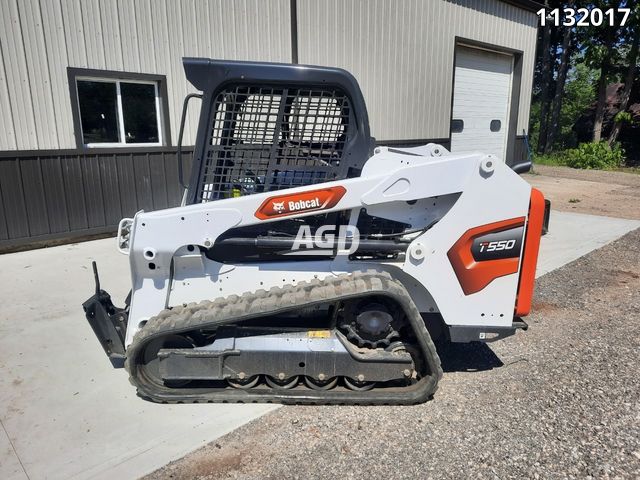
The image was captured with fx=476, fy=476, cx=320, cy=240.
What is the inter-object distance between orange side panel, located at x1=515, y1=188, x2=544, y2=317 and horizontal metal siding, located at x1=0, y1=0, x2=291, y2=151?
19.5 feet

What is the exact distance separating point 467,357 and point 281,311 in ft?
5.36

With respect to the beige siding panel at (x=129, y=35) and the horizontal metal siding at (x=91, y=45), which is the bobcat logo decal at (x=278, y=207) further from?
the beige siding panel at (x=129, y=35)

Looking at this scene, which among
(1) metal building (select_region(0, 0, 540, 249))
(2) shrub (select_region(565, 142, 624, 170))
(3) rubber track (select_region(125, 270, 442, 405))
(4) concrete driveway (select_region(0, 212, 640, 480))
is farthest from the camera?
(2) shrub (select_region(565, 142, 624, 170))

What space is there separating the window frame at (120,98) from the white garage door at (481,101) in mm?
7967

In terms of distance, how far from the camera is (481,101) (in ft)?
43.8

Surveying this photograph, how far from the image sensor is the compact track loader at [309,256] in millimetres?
2789

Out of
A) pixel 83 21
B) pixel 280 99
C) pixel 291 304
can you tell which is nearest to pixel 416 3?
pixel 83 21

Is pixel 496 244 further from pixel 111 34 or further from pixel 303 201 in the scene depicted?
pixel 111 34

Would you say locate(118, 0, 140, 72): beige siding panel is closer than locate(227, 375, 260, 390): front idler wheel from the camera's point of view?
No

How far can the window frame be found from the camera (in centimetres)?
643

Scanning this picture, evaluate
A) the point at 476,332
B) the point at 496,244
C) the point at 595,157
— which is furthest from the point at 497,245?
the point at 595,157
